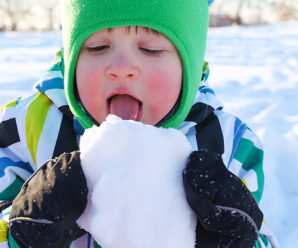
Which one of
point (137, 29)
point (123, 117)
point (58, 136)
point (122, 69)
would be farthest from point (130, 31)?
point (58, 136)

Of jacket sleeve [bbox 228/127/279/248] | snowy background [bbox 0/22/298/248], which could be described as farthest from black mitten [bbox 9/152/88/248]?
snowy background [bbox 0/22/298/248]

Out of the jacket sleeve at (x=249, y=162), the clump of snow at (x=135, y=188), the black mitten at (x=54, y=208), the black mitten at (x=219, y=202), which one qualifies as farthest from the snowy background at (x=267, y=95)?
the black mitten at (x=54, y=208)

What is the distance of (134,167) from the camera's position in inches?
32.5

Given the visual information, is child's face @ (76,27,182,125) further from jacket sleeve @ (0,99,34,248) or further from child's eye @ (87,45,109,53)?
jacket sleeve @ (0,99,34,248)

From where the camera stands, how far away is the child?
0.84m

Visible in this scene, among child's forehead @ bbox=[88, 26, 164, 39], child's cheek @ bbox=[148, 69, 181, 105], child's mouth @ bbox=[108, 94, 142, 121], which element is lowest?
child's mouth @ bbox=[108, 94, 142, 121]

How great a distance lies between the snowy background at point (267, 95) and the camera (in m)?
1.72

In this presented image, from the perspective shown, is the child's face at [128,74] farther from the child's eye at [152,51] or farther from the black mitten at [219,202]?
the black mitten at [219,202]

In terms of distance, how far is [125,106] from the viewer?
1.14m

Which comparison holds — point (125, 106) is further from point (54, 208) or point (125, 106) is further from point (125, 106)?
point (54, 208)

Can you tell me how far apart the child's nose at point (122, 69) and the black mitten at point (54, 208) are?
311mm

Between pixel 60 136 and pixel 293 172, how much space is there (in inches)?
44.1

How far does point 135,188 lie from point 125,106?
1.25 feet

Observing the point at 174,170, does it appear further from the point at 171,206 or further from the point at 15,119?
the point at 15,119
